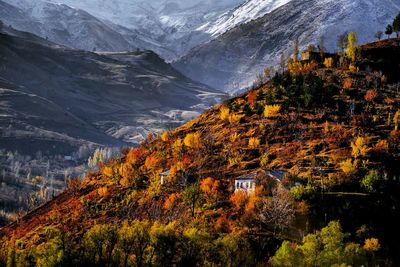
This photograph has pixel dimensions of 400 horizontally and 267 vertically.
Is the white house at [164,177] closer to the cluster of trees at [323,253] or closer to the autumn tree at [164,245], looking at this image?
the autumn tree at [164,245]

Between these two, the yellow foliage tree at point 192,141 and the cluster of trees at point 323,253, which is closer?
the cluster of trees at point 323,253

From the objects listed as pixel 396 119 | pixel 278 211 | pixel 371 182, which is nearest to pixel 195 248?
pixel 278 211

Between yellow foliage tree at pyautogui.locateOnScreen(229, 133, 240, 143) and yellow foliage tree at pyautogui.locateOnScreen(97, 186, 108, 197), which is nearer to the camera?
yellow foliage tree at pyautogui.locateOnScreen(97, 186, 108, 197)

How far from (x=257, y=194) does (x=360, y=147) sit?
34.1 meters

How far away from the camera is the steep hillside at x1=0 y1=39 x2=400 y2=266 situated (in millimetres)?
108688

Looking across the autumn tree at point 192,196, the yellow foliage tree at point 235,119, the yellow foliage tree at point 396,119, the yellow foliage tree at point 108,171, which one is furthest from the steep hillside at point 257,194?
the yellow foliage tree at point 235,119

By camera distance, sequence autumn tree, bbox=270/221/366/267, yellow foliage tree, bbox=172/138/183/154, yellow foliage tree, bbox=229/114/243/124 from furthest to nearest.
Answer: yellow foliage tree, bbox=229/114/243/124
yellow foliage tree, bbox=172/138/183/154
autumn tree, bbox=270/221/366/267

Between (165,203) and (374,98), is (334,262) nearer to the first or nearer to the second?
(165,203)

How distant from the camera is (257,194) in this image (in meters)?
130

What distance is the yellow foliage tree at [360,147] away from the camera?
142 meters

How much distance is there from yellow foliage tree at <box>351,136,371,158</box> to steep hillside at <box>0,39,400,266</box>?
411 millimetres

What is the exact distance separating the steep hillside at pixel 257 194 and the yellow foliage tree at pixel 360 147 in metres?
0.41

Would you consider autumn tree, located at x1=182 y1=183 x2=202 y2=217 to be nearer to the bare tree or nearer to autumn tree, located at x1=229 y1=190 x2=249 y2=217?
autumn tree, located at x1=229 y1=190 x2=249 y2=217

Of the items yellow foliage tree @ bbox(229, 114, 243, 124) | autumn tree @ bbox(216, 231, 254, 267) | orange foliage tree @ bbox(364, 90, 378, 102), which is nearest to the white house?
yellow foliage tree @ bbox(229, 114, 243, 124)
